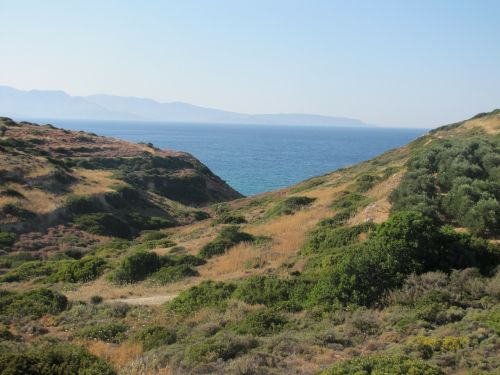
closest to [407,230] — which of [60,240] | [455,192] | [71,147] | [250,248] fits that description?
[455,192]

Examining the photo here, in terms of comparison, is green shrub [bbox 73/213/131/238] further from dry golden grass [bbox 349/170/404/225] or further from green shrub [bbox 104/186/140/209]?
dry golden grass [bbox 349/170/404/225]

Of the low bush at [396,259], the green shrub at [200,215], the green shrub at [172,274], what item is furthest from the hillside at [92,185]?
the low bush at [396,259]

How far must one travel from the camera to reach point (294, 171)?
115 metres

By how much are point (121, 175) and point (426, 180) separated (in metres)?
47.6

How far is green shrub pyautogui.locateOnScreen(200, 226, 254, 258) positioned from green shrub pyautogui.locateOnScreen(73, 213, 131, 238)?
19.0 m

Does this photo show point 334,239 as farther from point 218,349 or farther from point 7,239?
point 7,239

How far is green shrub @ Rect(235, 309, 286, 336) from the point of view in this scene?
10.9m

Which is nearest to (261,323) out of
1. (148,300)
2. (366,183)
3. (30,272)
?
(148,300)

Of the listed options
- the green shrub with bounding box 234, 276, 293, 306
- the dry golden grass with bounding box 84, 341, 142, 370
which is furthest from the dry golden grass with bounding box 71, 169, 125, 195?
the dry golden grass with bounding box 84, 341, 142, 370

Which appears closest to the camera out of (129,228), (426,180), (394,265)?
(394,265)

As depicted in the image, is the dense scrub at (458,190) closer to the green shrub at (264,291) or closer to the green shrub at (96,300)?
the green shrub at (264,291)

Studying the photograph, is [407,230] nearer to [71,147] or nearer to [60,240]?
[60,240]

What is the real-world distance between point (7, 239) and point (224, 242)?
760 inches

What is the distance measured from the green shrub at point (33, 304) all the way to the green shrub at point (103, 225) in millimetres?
24015
